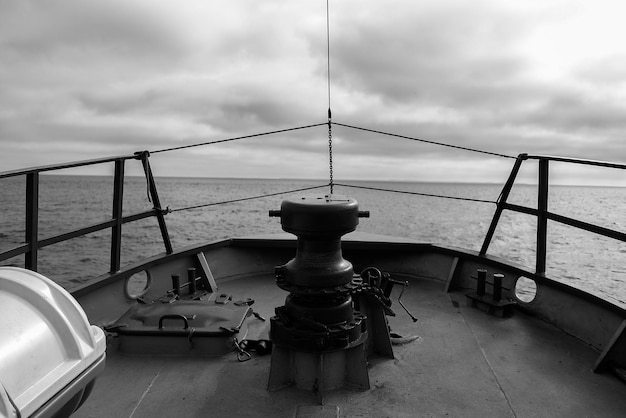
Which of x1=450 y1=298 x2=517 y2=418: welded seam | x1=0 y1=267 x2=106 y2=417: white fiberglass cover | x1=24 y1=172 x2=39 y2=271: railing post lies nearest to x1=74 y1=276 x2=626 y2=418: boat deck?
x1=450 y1=298 x2=517 y2=418: welded seam

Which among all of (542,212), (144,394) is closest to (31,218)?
(144,394)

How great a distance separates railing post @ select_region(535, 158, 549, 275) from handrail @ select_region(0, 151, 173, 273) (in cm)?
314

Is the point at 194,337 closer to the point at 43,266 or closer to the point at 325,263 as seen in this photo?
the point at 325,263

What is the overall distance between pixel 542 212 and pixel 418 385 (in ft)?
5.84

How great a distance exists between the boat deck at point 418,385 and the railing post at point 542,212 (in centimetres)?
58

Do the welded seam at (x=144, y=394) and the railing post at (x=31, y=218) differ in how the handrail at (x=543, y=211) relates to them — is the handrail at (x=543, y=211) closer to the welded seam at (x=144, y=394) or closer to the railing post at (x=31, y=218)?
the welded seam at (x=144, y=394)

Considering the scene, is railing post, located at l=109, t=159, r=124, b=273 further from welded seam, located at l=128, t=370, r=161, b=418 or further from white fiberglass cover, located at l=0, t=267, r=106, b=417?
white fiberglass cover, located at l=0, t=267, r=106, b=417

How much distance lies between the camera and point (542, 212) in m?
3.61

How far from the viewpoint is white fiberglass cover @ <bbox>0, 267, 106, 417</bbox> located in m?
1.22

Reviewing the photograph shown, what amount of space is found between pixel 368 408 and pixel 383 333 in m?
0.66

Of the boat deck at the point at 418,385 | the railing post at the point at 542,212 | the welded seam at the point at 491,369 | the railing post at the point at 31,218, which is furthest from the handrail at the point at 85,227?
the railing post at the point at 542,212

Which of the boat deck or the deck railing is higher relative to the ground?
the deck railing

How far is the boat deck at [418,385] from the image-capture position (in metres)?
2.43

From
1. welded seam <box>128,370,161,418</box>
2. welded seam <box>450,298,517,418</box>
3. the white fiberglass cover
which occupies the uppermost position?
the white fiberglass cover
